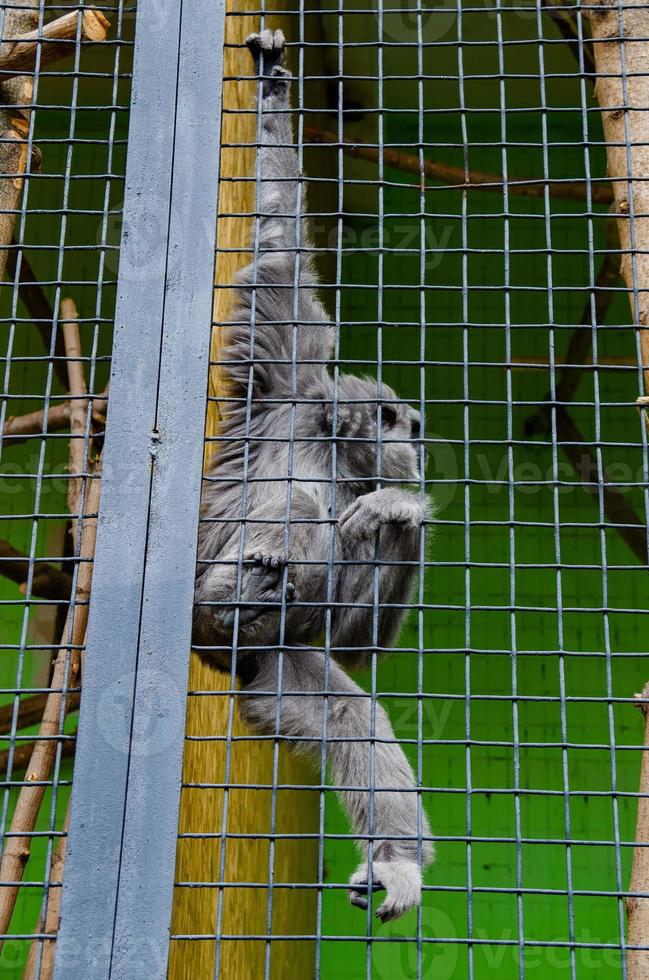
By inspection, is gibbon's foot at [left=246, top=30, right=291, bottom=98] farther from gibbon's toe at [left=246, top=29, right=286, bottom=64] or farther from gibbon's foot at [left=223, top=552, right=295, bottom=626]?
gibbon's foot at [left=223, top=552, right=295, bottom=626]

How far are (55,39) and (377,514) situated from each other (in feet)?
5.08

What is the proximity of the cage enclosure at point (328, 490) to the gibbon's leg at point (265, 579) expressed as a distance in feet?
0.23

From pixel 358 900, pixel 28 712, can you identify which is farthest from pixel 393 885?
pixel 28 712

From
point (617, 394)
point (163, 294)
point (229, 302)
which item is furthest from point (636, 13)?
point (617, 394)

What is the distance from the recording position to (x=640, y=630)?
21.2 ft

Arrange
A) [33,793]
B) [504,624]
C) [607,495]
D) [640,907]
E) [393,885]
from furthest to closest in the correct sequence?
1. [504,624]
2. [607,495]
3. [33,793]
4. [640,907]
5. [393,885]

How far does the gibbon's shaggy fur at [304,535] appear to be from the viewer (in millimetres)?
3111

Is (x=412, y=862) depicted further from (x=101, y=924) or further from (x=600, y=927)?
(x=600, y=927)

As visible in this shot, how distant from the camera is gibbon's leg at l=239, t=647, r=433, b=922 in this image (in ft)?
9.69

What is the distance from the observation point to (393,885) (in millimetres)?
2918

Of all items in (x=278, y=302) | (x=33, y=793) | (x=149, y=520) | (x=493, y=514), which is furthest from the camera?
(x=493, y=514)

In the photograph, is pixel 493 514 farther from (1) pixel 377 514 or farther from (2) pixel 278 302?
(1) pixel 377 514

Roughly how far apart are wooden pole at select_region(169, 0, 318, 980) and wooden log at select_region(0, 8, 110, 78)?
57cm

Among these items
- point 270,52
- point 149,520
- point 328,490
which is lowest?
point 149,520
